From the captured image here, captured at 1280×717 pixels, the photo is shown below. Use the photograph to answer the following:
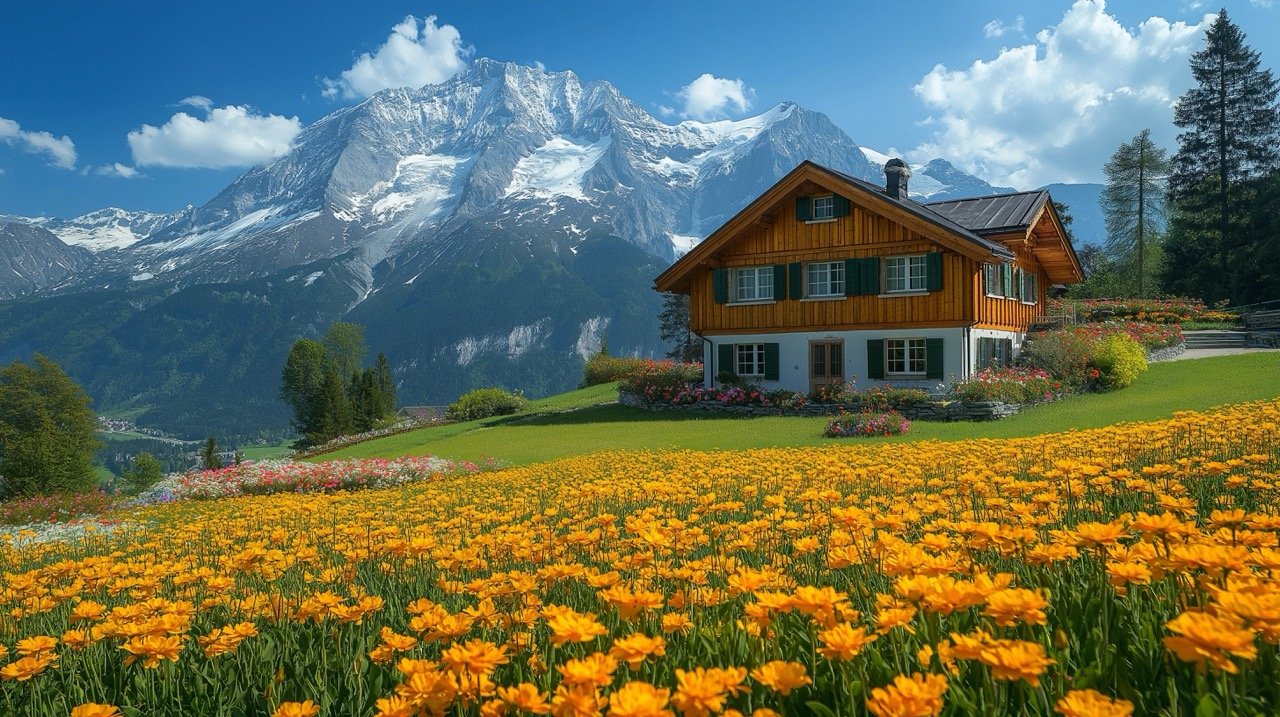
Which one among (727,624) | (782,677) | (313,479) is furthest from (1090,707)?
(313,479)


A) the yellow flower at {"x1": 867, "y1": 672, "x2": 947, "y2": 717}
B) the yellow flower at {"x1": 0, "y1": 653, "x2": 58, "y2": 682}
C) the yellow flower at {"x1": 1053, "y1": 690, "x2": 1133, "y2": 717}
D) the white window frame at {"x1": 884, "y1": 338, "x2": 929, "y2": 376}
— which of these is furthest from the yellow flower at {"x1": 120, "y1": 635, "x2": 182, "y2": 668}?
the white window frame at {"x1": 884, "y1": 338, "x2": 929, "y2": 376}

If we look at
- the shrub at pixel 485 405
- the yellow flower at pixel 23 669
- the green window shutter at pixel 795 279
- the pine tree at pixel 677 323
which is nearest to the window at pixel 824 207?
the green window shutter at pixel 795 279

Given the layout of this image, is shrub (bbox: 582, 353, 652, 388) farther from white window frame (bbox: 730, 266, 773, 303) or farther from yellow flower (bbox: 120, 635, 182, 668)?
yellow flower (bbox: 120, 635, 182, 668)

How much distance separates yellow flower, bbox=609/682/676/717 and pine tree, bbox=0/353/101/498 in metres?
56.6

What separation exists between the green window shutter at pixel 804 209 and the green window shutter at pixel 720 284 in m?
3.63

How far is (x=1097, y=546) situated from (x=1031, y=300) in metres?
34.6

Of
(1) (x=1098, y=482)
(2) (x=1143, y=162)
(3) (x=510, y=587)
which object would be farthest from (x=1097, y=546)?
(2) (x=1143, y=162)

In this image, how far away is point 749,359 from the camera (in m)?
30.0

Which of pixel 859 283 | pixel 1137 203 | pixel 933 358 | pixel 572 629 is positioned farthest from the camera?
pixel 1137 203

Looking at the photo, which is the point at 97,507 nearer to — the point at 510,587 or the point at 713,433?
the point at 713,433

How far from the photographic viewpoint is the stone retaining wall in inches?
834

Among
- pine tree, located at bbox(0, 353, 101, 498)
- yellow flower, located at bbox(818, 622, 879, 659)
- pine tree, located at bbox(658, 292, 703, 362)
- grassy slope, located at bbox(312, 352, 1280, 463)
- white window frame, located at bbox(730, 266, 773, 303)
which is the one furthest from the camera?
pine tree, located at bbox(658, 292, 703, 362)

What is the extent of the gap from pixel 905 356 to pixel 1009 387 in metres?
5.10

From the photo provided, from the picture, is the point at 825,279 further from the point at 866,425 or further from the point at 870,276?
the point at 866,425
